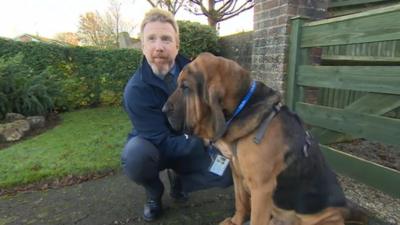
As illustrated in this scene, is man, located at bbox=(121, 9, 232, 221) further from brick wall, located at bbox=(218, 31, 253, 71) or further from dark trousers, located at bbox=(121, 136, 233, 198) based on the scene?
brick wall, located at bbox=(218, 31, 253, 71)

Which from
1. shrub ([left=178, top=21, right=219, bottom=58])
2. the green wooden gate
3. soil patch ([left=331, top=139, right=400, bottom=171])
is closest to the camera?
the green wooden gate

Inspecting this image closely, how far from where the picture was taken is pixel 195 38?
9.27 meters

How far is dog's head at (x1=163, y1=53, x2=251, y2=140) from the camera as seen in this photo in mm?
2012

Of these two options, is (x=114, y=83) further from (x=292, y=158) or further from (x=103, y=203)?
(x=292, y=158)

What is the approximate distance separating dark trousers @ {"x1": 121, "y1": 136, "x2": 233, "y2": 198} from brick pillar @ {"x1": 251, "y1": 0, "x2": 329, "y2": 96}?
6.90 ft

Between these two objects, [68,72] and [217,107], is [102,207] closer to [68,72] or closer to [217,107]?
[217,107]

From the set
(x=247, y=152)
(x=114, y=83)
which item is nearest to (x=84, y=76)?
(x=114, y=83)

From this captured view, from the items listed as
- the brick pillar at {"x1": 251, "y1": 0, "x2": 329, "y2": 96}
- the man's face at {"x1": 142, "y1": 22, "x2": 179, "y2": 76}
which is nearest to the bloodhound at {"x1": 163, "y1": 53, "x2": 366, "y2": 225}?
the man's face at {"x1": 142, "y1": 22, "x2": 179, "y2": 76}

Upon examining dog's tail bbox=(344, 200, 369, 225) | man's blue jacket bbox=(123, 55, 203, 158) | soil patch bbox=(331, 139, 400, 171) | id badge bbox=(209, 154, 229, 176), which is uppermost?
man's blue jacket bbox=(123, 55, 203, 158)

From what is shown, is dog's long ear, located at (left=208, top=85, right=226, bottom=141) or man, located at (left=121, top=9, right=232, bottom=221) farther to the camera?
man, located at (left=121, top=9, right=232, bottom=221)

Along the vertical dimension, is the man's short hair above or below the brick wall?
above

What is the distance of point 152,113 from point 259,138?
1.17 metres

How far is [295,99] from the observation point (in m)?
4.42

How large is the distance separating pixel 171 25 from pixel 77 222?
207cm
